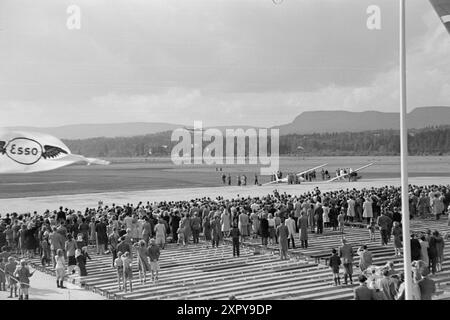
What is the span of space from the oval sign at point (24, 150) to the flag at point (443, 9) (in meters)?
11.2

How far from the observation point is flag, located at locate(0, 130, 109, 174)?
53.9ft

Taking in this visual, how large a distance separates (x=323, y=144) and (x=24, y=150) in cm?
9947

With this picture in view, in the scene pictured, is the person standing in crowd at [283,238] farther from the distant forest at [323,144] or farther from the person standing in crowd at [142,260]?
the distant forest at [323,144]

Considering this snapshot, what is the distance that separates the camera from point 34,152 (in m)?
16.9

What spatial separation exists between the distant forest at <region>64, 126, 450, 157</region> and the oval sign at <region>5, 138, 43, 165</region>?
79748 mm

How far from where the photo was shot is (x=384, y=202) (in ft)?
66.2

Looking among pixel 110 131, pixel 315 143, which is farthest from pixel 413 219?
pixel 315 143

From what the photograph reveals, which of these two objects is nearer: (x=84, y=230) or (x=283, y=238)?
(x=283, y=238)

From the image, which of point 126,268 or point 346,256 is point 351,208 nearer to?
point 346,256

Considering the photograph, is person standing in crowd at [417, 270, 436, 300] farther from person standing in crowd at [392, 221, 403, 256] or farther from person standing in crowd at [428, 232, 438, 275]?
person standing in crowd at [392, 221, 403, 256]

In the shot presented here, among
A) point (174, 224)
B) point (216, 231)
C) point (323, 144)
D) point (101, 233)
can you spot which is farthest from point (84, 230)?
point (323, 144)
